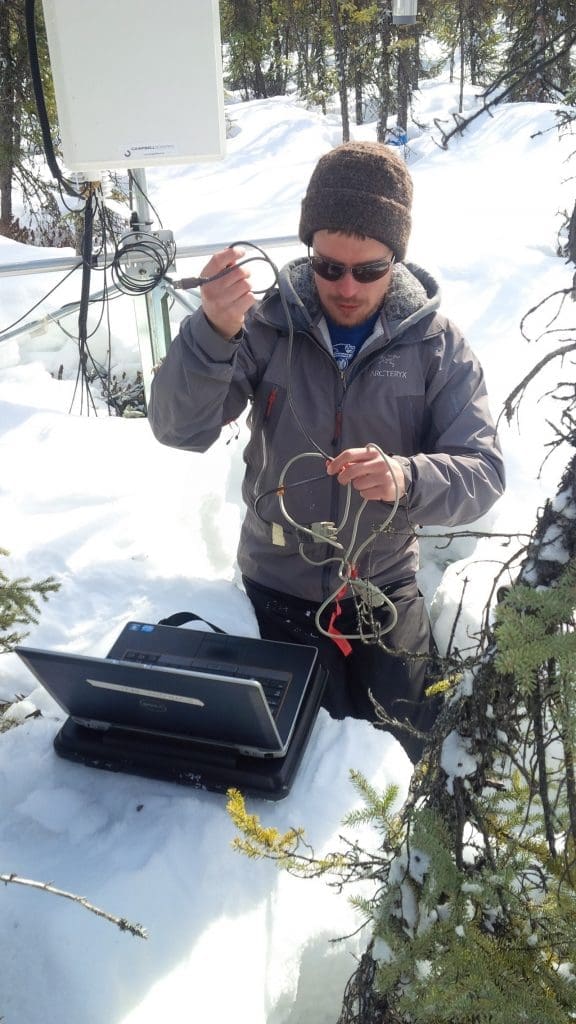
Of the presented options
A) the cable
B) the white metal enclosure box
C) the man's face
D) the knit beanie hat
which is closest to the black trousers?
the man's face

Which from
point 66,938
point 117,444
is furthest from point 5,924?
point 117,444

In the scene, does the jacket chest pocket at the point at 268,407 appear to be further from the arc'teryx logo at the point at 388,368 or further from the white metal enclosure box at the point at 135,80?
the white metal enclosure box at the point at 135,80

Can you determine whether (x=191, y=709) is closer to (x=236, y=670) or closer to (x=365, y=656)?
(x=236, y=670)

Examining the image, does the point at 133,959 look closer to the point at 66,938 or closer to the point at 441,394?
the point at 66,938

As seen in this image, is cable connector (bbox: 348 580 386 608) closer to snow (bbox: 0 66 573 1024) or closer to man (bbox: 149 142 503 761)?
snow (bbox: 0 66 573 1024)

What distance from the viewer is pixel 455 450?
6.84 feet

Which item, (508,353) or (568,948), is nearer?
(568,948)

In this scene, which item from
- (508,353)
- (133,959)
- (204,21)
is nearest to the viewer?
(133,959)

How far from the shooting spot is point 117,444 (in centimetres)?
329

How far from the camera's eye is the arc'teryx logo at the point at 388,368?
7.00ft

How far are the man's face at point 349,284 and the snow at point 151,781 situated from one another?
25.1 inches

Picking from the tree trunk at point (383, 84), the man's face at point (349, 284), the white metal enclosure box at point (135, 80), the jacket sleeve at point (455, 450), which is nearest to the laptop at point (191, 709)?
the jacket sleeve at point (455, 450)

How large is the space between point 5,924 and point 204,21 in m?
2.74

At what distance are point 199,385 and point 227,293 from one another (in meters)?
0.29
